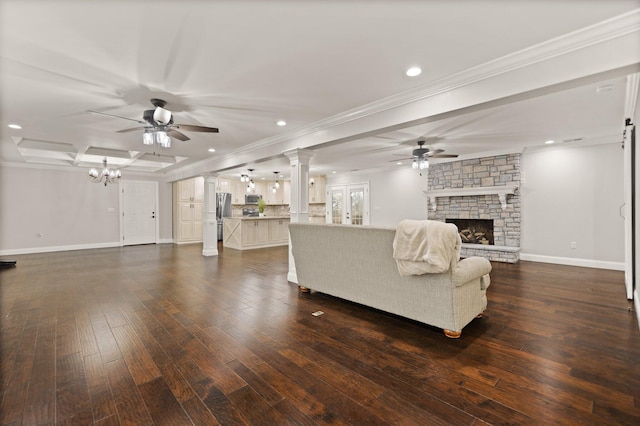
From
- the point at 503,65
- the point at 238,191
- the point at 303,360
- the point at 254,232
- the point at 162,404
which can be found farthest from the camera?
the point at 238,191

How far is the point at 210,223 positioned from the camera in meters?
7.39

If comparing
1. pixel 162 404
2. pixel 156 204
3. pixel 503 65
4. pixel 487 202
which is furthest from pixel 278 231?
pixel 503 65

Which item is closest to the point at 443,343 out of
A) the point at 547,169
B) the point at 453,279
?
the point at 453,279

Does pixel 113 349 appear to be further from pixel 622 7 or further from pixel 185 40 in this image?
pixel 622 7

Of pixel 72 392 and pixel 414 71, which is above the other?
pixel 414 71

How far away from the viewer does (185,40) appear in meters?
2.09

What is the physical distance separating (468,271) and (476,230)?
5063mm

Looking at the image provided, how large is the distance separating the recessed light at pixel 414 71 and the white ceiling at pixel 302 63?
5 centimetres

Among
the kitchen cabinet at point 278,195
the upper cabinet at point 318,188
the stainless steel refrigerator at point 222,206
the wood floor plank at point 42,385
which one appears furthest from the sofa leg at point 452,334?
the kitchen cabinet at point 278,195

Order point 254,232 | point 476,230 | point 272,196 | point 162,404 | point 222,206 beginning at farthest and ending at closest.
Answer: point 272,196, point 222,206, point 254,232, point 476,230, point 162,404

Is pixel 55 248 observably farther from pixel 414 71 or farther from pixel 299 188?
pixel 414 71

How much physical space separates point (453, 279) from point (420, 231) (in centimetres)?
50

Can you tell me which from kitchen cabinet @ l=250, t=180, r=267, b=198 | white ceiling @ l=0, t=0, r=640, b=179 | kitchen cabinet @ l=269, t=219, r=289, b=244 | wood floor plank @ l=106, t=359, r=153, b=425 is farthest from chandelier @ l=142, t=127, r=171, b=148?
kitchen cabinet @ l=250, t=180, r=267, b=198

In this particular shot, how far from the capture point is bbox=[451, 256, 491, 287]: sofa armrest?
7.98 feet
